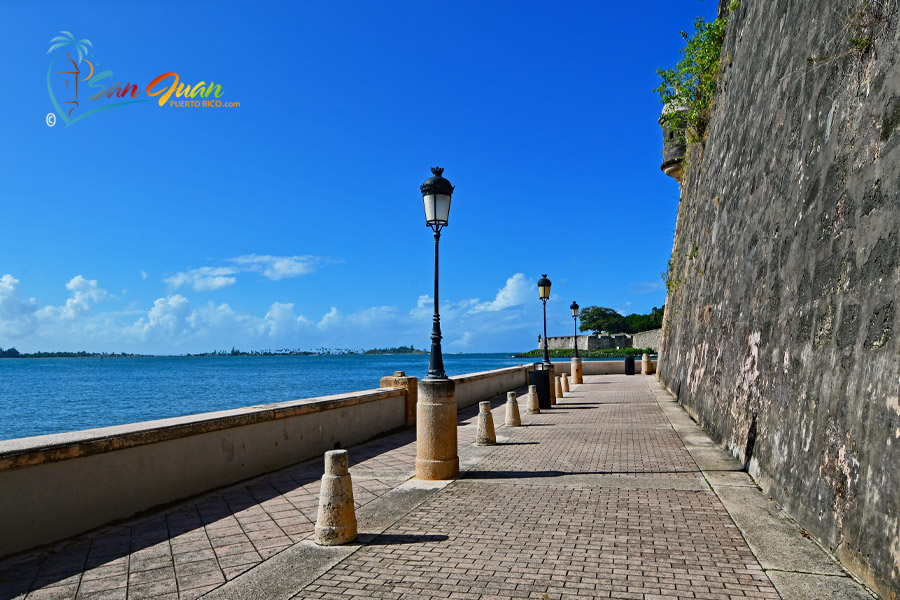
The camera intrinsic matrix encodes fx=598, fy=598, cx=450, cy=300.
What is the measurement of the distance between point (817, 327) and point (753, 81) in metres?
6.97

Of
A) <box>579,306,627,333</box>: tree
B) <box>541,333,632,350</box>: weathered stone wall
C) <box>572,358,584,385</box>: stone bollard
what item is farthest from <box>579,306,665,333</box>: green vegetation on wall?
<box>572,358,584,385</box>: stone bollard

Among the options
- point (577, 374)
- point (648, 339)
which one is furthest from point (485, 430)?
point (648, 339)

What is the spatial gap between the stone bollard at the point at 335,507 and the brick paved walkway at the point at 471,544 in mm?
266

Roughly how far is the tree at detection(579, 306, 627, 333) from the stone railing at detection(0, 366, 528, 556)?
131 meters

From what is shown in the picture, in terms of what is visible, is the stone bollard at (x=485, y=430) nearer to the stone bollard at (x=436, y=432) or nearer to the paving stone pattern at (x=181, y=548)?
the stone bollard at (x=436, y=432)

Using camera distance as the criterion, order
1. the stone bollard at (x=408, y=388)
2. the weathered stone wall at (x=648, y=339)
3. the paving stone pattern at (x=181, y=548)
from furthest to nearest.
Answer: the weathered stone wall at (x=648, y=339)
the stone bollard at (x=408, y=388)
the paving stone pattern at (x=181, y=548)

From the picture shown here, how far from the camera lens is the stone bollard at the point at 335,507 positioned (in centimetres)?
535

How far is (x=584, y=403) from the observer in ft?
62.4

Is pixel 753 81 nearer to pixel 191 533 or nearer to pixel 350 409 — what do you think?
pixel 350 409

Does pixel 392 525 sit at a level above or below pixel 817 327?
below

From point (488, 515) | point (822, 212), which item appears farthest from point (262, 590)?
point (822, 212)

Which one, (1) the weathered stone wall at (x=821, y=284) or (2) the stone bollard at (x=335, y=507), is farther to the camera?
(2) the stone bollard at (x=335, y=507)

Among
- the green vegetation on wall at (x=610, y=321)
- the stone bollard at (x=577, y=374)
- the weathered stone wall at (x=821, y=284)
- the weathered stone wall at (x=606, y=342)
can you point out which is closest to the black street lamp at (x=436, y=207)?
the weathered stone wall at (x=821, y=284)

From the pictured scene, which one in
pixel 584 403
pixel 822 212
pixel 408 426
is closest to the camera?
pixel 822 212
